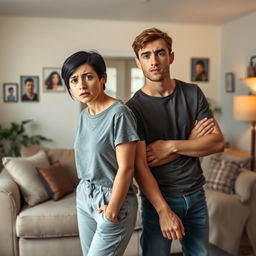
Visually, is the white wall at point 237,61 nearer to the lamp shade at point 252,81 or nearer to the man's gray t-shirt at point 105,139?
the lamp shade at point 252,81

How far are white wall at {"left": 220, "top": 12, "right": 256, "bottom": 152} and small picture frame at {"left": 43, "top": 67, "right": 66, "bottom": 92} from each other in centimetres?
245

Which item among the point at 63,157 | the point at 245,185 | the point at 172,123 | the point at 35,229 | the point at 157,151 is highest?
the point at 172,123

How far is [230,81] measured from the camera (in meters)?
5.21

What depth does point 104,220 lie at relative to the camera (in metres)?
1.28

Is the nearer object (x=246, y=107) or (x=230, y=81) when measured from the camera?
(x=246, y=107)

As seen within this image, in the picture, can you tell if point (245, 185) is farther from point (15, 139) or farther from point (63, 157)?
point (15, 139)

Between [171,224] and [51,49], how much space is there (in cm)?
416

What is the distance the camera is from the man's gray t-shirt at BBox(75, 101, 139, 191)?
4.15 feet

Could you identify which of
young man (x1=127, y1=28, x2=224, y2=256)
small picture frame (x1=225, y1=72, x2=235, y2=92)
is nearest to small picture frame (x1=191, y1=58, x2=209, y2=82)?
small picture frame (x1=225, y1=72, x2=235, y2=92)

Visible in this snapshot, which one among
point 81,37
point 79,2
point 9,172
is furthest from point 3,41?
point 9,172

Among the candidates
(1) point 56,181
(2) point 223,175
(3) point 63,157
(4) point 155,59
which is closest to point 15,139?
(3) point 63,157

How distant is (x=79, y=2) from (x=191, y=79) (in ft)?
7.08

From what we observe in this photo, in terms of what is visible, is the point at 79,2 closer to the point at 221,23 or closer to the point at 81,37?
the point at 81,37

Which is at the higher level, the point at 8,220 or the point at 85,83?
the point at 85,83
